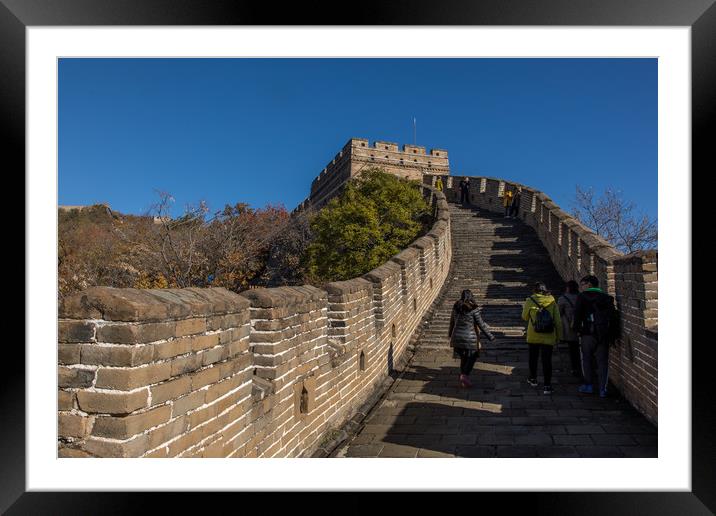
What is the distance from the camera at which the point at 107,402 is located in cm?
216

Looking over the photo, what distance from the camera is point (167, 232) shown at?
55.4 ft

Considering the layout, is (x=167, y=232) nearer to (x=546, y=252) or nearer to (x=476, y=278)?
(x=476, y=278)

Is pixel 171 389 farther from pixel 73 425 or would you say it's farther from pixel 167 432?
pixel 73 425

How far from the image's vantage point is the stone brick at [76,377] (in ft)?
7.15

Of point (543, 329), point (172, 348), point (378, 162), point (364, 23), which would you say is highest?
point (378, 162)

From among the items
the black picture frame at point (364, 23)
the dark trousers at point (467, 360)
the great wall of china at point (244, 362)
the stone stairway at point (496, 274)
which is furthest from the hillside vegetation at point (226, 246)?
the black picture frame at point (364, 23)

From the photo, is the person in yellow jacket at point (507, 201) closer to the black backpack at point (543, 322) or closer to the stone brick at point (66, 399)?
the black backpack at point (543, 322)

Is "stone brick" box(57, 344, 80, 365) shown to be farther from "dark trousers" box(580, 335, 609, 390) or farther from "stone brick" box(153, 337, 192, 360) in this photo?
"dark trousers" box(580, 335, 609, 390)

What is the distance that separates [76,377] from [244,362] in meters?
1.18

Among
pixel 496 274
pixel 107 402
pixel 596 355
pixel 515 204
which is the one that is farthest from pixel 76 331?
pixel 515 204

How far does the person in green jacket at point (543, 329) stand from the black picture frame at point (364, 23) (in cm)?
327
